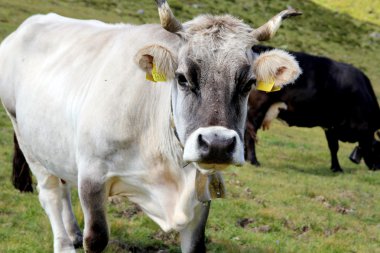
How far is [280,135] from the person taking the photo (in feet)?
67.0

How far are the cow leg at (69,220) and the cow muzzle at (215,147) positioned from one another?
335 centimetres

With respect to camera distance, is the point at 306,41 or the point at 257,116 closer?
the point at 257,116

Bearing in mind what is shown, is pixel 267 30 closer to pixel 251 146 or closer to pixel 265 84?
pixel 265 84

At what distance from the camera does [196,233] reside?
19.6ft

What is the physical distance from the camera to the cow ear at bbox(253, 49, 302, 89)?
5.10 m

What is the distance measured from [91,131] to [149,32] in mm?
1097

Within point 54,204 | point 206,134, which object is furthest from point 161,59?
point 54,204

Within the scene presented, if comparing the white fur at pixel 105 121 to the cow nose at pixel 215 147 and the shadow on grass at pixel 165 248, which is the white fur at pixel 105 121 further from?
the cow nose at pixel 215 147

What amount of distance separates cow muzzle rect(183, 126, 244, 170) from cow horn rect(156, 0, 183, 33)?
1018 mm

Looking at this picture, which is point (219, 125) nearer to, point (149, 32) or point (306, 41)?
point (149, 32)

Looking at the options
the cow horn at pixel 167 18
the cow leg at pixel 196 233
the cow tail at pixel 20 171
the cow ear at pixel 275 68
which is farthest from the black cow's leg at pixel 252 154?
the cow horn at pixel 167 18

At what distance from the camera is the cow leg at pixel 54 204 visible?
22.9 feet

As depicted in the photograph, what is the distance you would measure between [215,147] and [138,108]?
1390mm

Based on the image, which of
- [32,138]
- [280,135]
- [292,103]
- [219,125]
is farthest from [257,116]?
[219,125]
